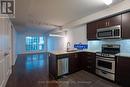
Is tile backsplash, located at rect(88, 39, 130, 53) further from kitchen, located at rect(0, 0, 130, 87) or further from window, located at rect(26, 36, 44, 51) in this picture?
window, located at rect(26, 36, 44, 51)

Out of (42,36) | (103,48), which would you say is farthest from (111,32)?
(42,36)

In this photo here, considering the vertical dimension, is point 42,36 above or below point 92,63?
above

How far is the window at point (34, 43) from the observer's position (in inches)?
447

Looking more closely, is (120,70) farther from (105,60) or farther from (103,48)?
(103,48)

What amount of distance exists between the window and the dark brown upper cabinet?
877 centimetres

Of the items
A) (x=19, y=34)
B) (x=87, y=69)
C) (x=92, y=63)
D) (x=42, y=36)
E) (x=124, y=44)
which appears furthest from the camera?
(x=42, y=36)

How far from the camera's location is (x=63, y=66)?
3885 mm

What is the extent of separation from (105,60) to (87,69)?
3.69ft

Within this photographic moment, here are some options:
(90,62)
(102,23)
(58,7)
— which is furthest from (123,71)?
(58,7)

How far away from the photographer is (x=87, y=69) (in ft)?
14.8

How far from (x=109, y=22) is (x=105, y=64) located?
1.45 metres

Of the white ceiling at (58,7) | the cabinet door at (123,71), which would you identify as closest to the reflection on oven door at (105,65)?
the cabinet door at (123,71)

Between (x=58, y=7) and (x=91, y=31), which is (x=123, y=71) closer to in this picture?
(x=91, y=31)

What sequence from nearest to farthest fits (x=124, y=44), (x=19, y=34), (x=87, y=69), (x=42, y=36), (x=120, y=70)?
(x=120, y=70) → (x=124, y=44) → (x=87, y=69) → (x=19, y=34) → (x=42, y=36)
